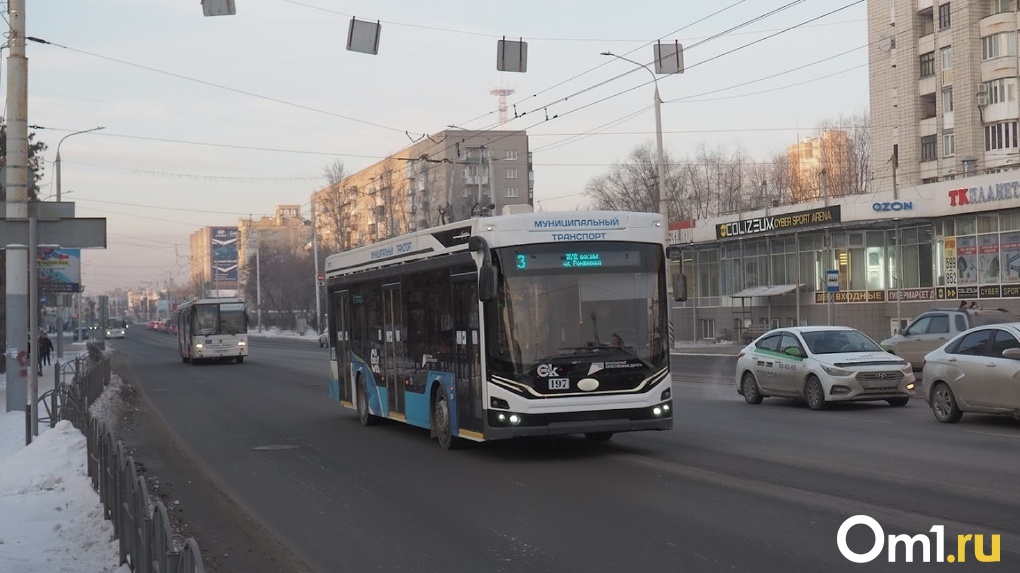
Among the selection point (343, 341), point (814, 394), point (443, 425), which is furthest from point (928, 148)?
point (443, 425)

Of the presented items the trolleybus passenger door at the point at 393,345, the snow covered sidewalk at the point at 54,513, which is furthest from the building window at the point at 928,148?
the snow covered sidewalk at the point at 54,513

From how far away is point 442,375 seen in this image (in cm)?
1578

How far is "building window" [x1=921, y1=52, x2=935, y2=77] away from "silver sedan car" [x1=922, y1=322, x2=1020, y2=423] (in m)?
54.3

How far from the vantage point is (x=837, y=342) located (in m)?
21.0

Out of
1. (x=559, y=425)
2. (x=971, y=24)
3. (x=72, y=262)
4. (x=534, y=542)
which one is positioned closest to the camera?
(x=534, y=542)

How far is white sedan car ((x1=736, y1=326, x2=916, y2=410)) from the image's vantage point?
65.0 ft

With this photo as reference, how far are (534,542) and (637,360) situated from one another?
5535mm

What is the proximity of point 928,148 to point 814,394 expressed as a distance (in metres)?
53.4

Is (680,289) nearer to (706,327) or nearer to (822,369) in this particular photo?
(822,369)

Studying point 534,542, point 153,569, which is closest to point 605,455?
point 534,542

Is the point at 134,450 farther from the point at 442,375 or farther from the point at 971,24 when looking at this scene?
the point at 971,24

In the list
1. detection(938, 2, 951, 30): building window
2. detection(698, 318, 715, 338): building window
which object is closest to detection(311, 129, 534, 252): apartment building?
detection(698, 318, 715, 338): building window

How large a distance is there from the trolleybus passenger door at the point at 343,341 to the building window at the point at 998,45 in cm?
5094

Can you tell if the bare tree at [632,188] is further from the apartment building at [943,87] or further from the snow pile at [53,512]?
the snow pile at [53,512]
